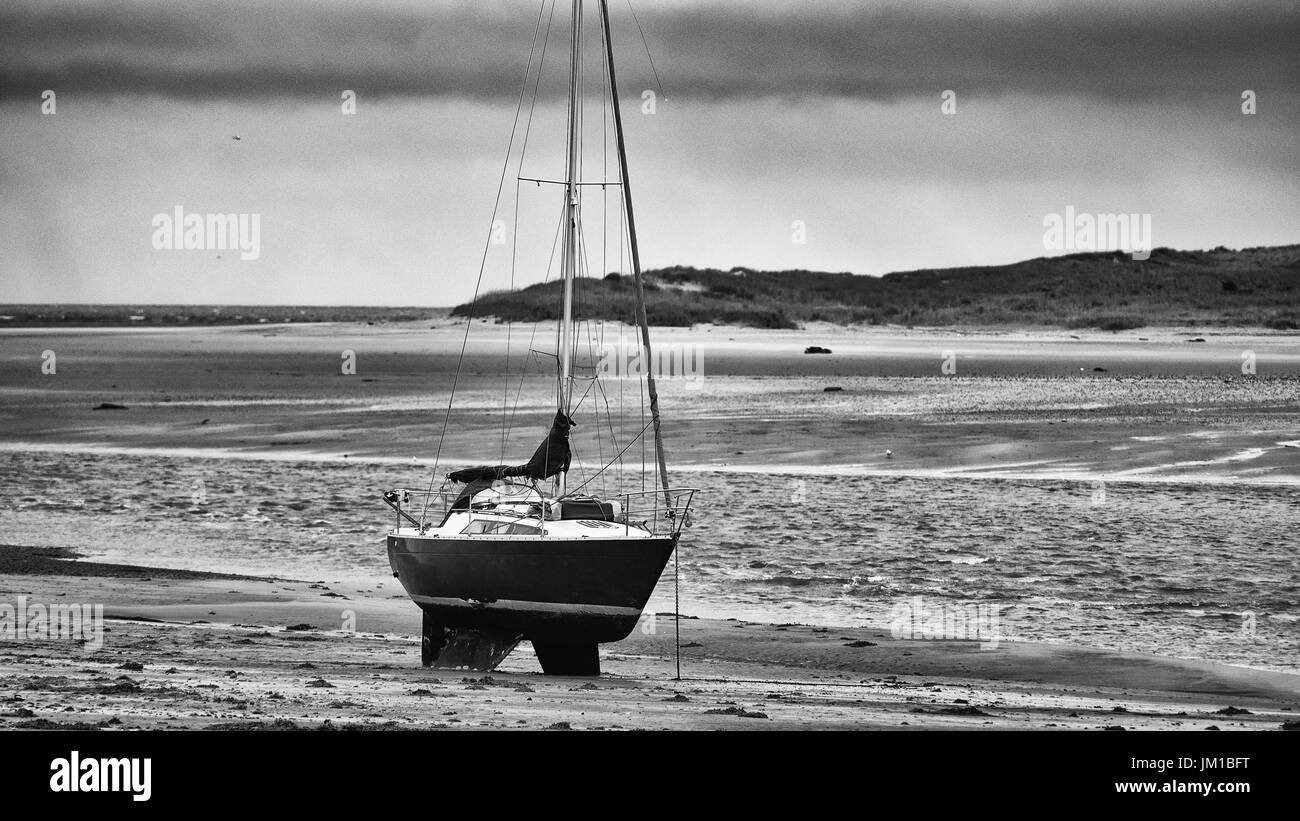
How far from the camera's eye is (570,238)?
61.7 ft

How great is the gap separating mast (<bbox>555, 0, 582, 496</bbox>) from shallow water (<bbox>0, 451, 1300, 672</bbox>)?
350cm

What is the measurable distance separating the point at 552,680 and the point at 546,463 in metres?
3.02

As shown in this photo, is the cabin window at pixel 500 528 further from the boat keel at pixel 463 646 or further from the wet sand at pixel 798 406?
the wet sand at pixel 798 406

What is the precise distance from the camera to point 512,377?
6306cm

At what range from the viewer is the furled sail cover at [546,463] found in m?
17.5

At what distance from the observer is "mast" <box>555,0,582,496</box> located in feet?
58.5

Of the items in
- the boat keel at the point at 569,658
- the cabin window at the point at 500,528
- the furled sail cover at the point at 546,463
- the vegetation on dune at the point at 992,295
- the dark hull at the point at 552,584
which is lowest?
the boat keel at the point at 569,658

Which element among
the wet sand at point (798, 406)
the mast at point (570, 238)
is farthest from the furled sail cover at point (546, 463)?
the wet sand at point (798, 406)

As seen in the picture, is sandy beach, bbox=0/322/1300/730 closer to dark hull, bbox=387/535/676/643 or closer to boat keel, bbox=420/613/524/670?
boat keel, bbox=420/613/524/670

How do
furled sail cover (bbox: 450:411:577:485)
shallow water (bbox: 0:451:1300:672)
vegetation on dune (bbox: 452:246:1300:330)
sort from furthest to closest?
vegetation on dune (bbox: 452:246:1300:330), shallow water (bbox: 0:451:1300:672), furled sail cover (bbox: 450:411:577:485)

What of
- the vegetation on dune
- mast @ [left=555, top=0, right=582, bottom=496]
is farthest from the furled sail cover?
the vegetation on dune

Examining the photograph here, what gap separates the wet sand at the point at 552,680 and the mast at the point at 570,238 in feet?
9.73

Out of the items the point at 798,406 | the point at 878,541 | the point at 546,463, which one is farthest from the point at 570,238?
the point at 798,406

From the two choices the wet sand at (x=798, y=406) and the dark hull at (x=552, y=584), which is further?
the wet sand at (x=798, y=406)
